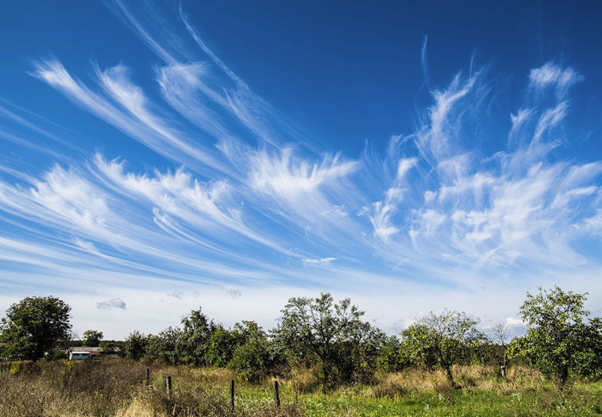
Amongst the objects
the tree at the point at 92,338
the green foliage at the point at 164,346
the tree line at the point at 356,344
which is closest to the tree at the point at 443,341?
the tree line at the point at 356,344

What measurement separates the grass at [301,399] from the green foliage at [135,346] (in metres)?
30.3

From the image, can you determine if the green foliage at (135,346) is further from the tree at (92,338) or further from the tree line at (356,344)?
the tree at (92,338)

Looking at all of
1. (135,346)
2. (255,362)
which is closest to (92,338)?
(135,346)

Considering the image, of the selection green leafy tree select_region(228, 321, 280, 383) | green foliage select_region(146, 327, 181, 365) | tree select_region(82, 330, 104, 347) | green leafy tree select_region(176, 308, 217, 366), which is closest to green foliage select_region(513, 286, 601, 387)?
green leafy tree select_region(228, 321, 280, 383)

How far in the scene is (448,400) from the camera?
15.8m

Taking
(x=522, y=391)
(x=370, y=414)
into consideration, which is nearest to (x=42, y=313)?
(x=370, y=414)

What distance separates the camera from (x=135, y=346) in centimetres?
5147

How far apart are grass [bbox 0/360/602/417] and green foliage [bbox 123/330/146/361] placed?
3034cm

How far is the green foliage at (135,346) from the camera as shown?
168ft

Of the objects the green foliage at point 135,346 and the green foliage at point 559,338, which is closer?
the green foliage at point 559,338

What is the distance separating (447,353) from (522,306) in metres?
5.88

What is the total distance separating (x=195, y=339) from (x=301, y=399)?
26.8 metres

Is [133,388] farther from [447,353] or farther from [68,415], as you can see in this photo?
[447,353]

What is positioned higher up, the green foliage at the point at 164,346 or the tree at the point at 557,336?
the tree at the point at 557,336
